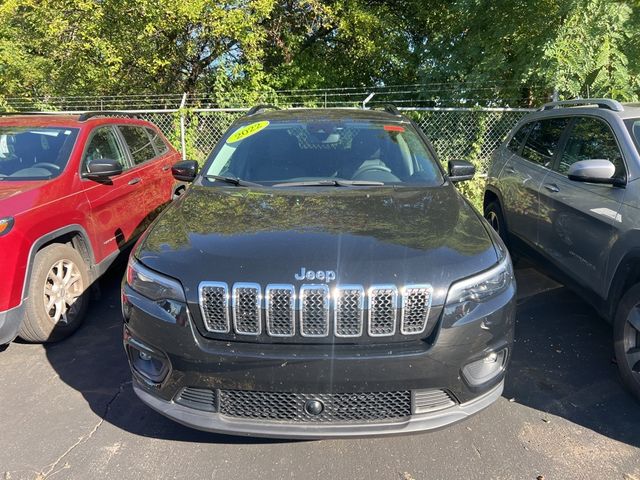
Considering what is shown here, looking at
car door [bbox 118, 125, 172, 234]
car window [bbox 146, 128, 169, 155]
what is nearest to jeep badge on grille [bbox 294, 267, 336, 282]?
car door [bbox 118, 125, 172, 234]

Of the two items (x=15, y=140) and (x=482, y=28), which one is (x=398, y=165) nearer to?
(x=15, y=140)

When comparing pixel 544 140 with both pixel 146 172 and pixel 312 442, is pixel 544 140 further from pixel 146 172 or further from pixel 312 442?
pixel 146 172

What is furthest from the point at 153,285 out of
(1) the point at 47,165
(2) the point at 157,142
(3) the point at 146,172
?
(2) the point at 157,142

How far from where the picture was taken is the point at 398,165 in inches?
143

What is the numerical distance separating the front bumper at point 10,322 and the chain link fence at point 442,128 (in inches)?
244

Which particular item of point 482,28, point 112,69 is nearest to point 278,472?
point 482,28

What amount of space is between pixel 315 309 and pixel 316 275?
15 cm

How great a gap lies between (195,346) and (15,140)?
3354 millimetres

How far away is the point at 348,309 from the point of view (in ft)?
7.30

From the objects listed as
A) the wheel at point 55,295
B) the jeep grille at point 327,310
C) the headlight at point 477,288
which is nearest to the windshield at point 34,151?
the wheel at point 55,295

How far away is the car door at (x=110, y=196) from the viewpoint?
436cm

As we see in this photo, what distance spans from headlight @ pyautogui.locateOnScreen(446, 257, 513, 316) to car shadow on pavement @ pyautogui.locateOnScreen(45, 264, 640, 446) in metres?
1.11

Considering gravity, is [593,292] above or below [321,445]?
above

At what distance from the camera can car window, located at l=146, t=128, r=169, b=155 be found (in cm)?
602
